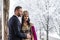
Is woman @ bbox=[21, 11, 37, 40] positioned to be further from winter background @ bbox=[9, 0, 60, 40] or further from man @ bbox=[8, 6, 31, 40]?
winter background @ bbox=[9, 0, 60, 40]

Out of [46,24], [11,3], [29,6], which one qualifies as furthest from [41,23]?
[11,3]

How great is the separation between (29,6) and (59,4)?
585 mm

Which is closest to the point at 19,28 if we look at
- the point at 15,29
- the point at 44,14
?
the point at 15,29

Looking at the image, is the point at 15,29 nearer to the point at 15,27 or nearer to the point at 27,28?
the point at 15,27

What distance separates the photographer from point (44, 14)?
3324 mm

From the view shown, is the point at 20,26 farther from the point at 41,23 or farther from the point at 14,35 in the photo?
the point at 41,23

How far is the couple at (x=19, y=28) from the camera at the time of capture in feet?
7.82

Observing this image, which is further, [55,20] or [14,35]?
[55,20]

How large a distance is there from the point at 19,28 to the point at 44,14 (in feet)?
3.24

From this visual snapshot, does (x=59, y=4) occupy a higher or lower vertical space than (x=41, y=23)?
higher

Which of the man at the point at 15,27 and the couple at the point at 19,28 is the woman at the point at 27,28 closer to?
the couple at the point at 19,28

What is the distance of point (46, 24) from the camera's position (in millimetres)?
3359

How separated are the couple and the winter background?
76 cm

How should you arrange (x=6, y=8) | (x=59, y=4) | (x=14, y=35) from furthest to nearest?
(x=6, y=8)
(x=59, y=4)
(x=14, y=35)
